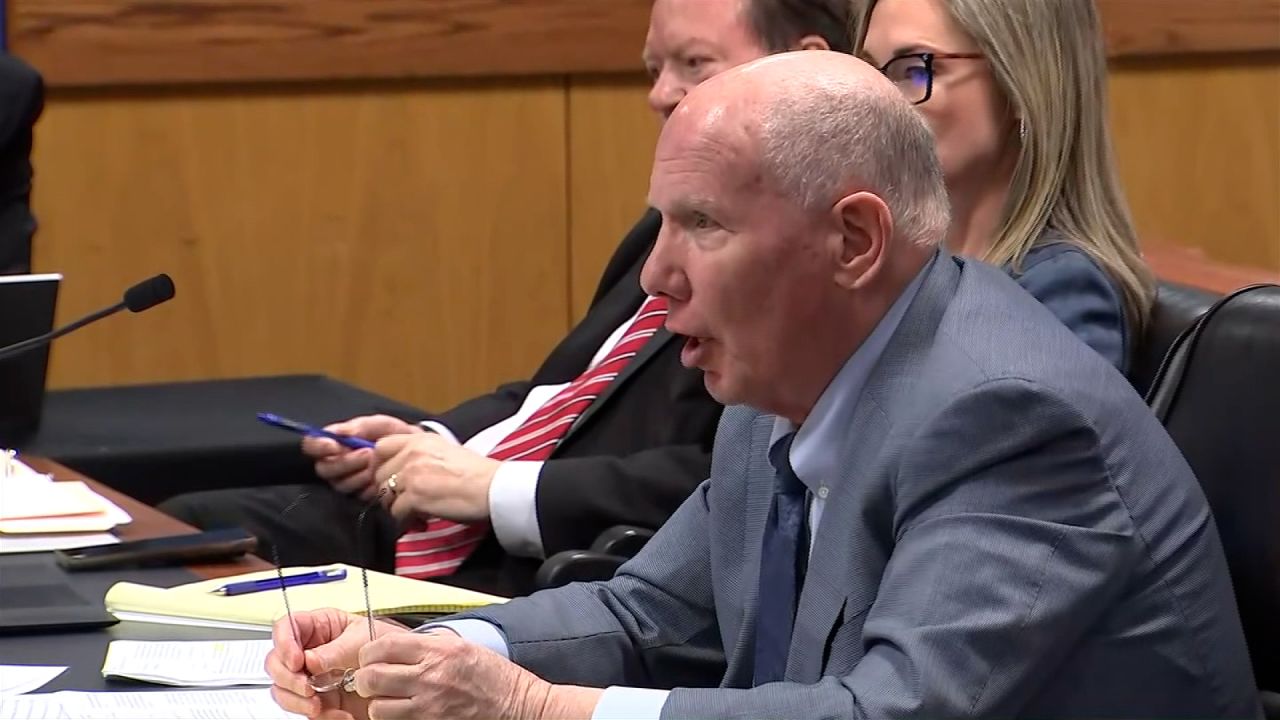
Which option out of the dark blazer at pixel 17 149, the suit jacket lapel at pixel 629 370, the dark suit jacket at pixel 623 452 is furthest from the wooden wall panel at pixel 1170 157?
the suit jacket lapel at pixel 629 370

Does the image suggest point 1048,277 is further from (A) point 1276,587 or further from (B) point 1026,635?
(B) point 1026,635

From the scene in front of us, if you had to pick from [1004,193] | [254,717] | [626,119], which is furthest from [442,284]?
[254,717]

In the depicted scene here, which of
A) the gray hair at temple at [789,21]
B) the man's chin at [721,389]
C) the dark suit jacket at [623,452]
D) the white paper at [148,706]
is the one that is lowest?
the dark suit jacket at [623,452]

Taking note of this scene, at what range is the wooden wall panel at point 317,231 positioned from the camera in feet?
13.9

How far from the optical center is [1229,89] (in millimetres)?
4781

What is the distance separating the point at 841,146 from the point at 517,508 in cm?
119

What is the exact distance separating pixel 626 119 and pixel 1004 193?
2587 mm

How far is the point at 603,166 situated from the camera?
15.1ft

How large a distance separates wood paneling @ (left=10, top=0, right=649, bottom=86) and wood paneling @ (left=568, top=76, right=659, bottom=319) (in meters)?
0.08

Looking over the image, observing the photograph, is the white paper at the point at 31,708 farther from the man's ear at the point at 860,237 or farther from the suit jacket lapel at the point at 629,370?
the suit jacket lapel at the point at 629,370

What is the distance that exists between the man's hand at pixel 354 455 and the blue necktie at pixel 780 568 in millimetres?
1237

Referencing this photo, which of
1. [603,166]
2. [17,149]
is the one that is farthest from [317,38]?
[17,149]

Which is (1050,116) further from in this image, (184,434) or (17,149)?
(17,149)

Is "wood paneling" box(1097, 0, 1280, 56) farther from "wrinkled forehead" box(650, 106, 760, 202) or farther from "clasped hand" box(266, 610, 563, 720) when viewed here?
"clasped hand" box(266, 610, 563, 720)
